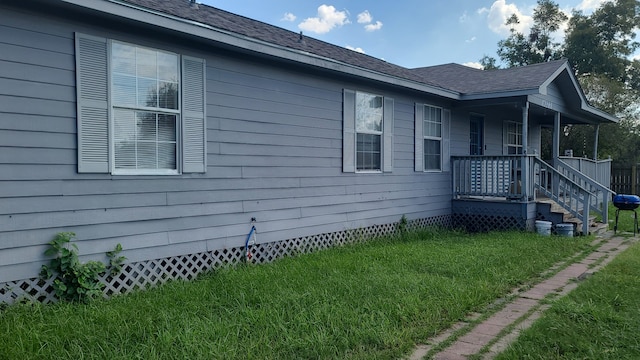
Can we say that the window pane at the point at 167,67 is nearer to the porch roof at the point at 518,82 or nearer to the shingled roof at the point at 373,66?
the shingled roof at the point at 373,66

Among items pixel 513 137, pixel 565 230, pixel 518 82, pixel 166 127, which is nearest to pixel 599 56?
pixel 513 137

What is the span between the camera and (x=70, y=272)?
14.0 ft

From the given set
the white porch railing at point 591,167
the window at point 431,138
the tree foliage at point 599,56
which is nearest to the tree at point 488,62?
the tree foliage at point 599,56

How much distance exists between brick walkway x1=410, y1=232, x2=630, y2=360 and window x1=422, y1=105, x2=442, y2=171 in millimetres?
3771

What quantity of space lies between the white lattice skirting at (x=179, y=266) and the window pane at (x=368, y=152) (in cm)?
117

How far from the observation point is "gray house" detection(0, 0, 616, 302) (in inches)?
162

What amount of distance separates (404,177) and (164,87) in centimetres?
519

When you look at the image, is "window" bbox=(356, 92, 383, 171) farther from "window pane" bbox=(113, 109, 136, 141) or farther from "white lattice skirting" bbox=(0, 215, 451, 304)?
"window pane" bbox=(113, 109, 136, 141)

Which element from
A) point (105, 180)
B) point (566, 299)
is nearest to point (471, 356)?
point (566, 299)

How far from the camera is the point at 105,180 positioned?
459 centimetres

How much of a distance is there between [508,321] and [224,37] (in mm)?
4277

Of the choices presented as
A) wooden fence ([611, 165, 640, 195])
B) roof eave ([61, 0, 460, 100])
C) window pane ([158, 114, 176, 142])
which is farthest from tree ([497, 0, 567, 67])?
window pane ([158, 114, 176, 142])

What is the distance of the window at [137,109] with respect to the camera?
4.44 m

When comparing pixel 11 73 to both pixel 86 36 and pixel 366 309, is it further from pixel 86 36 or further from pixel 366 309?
pixel 366 309
